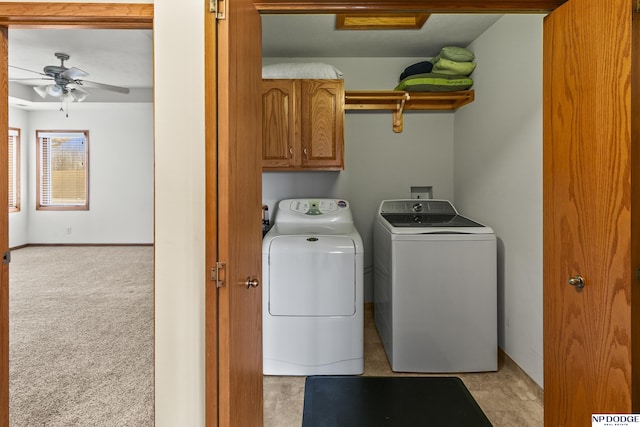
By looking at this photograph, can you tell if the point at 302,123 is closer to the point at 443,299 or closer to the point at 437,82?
the point at 437,82

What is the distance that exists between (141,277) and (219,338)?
13.6 ft

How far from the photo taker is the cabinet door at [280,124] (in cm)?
302

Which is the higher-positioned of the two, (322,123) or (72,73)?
(72,73)

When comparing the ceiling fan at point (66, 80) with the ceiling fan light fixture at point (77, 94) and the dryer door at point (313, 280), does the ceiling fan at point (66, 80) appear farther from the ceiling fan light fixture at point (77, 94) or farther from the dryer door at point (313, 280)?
the dryer door at point (313, 280)

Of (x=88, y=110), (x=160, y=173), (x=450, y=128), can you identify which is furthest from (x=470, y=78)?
(x=88, y=110)

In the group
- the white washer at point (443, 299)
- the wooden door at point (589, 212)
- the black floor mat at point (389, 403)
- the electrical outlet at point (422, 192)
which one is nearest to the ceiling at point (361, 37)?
the electrical outlet at point (422, 192)

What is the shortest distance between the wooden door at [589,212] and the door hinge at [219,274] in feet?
3.94

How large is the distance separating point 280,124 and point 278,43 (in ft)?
2.22

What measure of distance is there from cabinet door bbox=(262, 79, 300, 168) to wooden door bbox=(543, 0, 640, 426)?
72.5 inches

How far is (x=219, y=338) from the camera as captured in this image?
46.3 inches

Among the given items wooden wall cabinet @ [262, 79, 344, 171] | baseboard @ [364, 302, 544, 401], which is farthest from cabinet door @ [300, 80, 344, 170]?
baseboard @ [364, 302, 544, 401]

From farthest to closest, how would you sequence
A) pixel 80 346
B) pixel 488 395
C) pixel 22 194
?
1. pixel 22 194
2. pixel 80 346
3. pixel 488 395

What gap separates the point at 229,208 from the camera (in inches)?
46.8

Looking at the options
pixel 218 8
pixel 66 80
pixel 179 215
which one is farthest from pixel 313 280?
pixel 66 80
